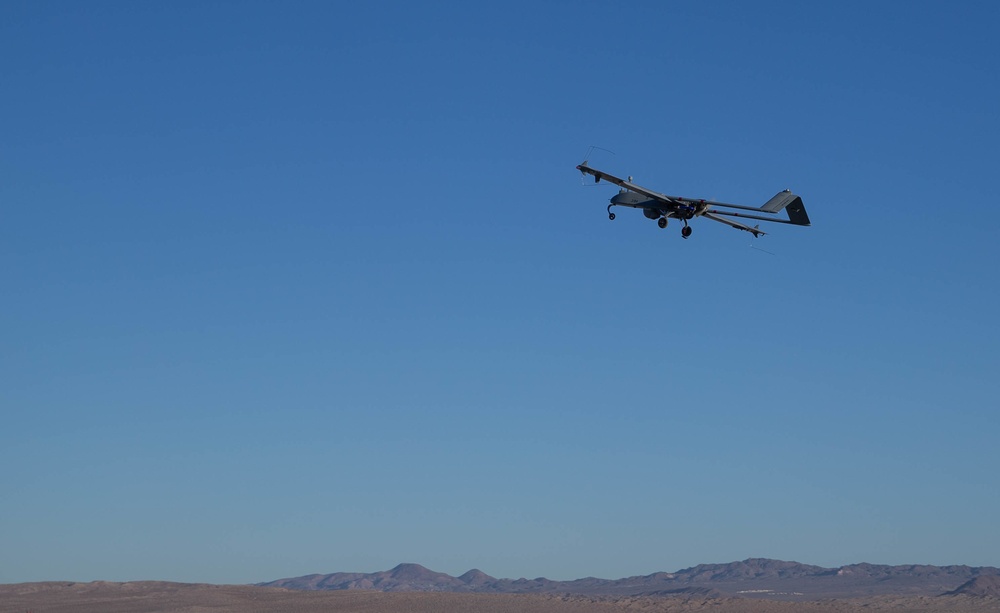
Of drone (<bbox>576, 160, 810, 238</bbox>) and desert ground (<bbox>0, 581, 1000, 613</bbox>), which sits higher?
drone (<bbox>576, 160, 810, 238</bbox>)

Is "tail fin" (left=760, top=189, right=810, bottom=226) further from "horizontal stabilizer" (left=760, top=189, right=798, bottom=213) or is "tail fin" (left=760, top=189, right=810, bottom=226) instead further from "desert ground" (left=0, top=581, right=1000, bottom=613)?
"desert ground" (left=0, top=581, right=1000, bottom=613)

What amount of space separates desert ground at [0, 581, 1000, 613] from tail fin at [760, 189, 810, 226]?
3387 inches

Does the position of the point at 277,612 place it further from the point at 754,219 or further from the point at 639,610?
the point at 754,219

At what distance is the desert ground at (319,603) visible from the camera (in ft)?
454

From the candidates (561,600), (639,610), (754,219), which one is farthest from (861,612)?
(754,219)

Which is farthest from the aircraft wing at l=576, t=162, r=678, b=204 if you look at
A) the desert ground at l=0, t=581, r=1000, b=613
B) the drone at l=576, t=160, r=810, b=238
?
the desert ground at l=0, t=581, r=1000, b=613

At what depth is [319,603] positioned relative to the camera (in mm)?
144875

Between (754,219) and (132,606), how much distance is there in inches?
4359

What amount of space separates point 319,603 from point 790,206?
10375 centimetres

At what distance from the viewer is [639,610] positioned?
144 metres

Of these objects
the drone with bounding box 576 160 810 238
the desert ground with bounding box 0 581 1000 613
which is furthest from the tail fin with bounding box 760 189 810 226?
the desert ground with bounding box 0 581 1000 613

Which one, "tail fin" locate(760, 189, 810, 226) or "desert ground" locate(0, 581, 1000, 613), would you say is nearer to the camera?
"tail fin" locate(760, 189, 810, 226)

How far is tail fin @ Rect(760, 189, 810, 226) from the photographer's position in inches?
2270

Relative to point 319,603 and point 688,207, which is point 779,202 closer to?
point 688,207
